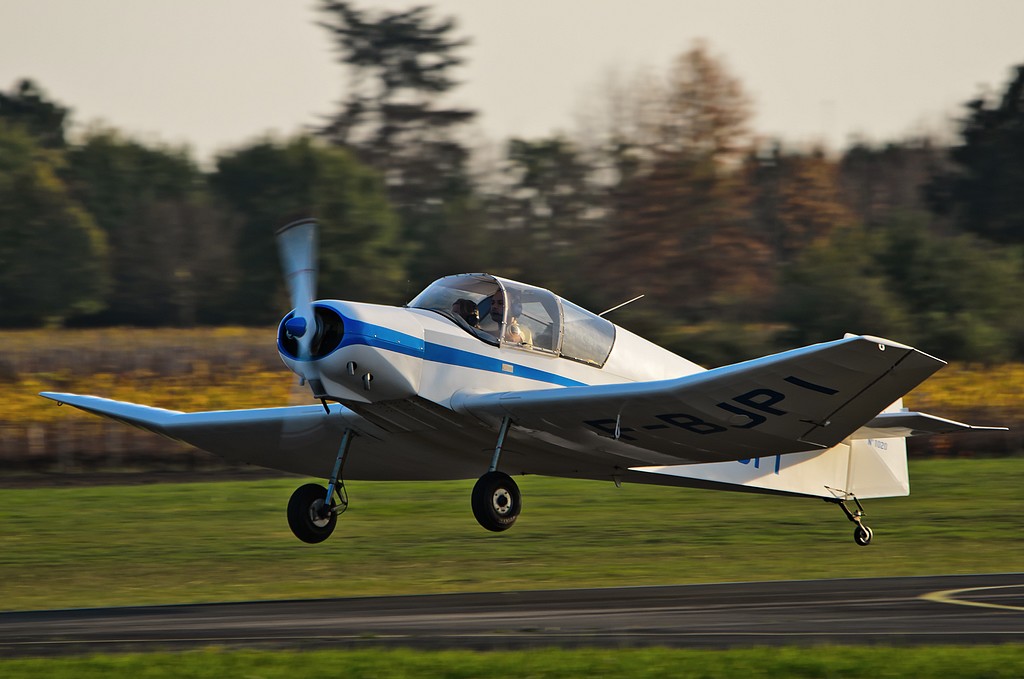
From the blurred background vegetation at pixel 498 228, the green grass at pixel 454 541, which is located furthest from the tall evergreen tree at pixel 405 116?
the green grass at pixel 454 541

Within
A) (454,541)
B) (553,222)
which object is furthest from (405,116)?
(454,541)

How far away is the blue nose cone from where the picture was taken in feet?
37.9

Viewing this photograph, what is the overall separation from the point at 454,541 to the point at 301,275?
7.57 meters

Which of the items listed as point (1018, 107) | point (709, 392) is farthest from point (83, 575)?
point (1018, 107)

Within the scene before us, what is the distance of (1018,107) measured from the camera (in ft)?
A: 225

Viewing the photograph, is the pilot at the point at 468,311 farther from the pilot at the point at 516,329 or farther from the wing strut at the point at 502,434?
the wing strut at the point at 502,434

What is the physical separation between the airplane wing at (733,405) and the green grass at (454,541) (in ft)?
6.99

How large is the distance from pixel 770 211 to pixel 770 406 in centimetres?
5835

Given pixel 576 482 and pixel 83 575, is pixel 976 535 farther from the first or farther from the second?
pixel 83 575

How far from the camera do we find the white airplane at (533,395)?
454 inches

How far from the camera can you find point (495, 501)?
1198 cm

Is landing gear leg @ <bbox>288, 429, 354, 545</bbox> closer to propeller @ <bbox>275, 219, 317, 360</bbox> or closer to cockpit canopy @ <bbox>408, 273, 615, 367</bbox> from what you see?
propeller @ <bbox>275, 219, 317, 360</bbox>

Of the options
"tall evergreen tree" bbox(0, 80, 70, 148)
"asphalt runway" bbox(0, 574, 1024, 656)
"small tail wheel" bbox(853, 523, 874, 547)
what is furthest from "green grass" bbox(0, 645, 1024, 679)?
"tall evergreen tree" bbox(0, 80, 70, 148)

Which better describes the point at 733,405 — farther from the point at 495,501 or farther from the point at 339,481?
the point at 339,481
